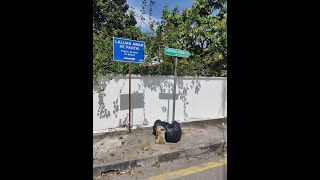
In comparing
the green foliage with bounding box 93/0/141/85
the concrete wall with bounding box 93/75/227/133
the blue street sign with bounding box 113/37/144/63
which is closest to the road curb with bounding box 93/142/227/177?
the concrete wall with bounding box 93/75/227/133

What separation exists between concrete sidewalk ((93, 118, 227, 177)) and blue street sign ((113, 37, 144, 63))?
1691mm

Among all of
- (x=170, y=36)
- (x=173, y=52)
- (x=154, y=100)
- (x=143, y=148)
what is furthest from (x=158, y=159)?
(x=170, y=36)

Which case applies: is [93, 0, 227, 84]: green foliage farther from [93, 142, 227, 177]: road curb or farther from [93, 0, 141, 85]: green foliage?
[93, 142, 227, 177]: road curb

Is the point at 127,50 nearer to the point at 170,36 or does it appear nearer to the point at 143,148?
the point at 143,148

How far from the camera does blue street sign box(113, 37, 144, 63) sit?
488cm

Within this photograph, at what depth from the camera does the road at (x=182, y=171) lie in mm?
3352

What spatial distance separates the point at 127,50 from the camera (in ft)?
16.6

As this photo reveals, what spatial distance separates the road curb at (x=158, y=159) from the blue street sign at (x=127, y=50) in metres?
2.19

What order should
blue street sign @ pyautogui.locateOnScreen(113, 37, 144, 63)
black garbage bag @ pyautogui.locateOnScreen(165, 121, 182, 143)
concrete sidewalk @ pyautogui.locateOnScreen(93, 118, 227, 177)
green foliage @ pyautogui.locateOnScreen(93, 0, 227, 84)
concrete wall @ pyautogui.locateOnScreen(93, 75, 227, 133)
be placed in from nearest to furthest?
1. concrete sidewalk @ pyautogui.locateOnScreen(93, 118, 227, 177)
2. black garbage bag @ pyautogui.locateOnScreen(165, 121, 182, 143)
3. blue street sign @ pyautogui.locateOnScreen(113, 37, 144, 63)
4. concrete wall @ pyautogui.locateOnScreen(93, 75, 227, 133)
5. green foliage @ pyautogui.locateOnScreen(93, 0, 227, 84)

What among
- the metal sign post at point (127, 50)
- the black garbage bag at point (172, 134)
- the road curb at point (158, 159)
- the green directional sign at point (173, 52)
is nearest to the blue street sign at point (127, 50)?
the metal sign post at point (127, 50)

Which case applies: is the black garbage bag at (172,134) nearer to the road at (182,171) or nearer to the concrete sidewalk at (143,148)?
the concrete sidewalk at (143,148)
